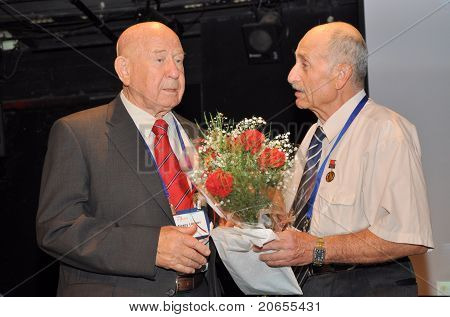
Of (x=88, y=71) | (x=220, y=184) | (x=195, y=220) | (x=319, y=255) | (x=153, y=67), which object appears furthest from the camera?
(x=88, y=71)

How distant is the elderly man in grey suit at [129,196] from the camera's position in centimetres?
259

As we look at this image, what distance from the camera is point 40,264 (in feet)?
25.0

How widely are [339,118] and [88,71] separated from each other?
5401mm

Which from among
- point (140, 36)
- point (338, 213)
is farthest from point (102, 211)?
point (338, 213)

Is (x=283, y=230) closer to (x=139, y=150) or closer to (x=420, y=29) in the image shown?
(x=139, y=150)

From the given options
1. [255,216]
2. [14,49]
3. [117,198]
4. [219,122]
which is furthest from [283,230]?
[14,49]

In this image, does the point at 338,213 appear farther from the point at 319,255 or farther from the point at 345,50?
the point at 345,50

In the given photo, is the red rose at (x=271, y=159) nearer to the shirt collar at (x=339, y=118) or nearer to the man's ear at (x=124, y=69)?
the shirt collar at (x=339, y=118)

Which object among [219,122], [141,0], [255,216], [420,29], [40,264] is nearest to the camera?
[255,216]

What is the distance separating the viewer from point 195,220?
9.03 ft

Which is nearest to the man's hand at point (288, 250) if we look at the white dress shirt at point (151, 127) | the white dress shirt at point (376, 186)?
the white dress shirt at point (376, 186)

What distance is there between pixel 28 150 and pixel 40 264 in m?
1.33

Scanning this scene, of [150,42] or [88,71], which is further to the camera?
[88,71]

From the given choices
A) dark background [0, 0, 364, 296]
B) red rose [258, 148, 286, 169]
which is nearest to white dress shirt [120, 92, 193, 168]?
red rose [258, 148, 286, 169]
